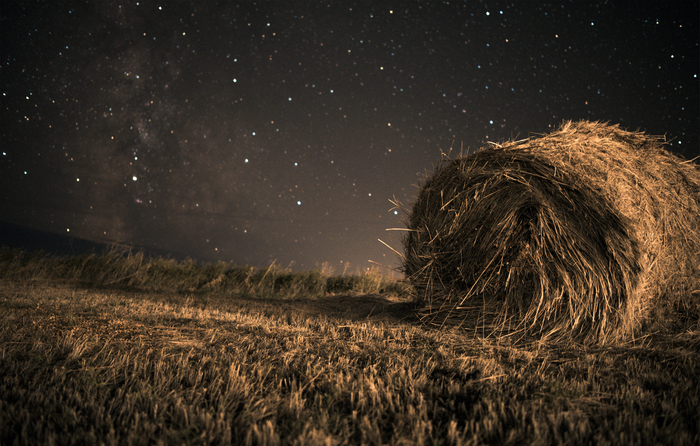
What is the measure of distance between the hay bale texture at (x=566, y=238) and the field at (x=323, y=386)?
49cm

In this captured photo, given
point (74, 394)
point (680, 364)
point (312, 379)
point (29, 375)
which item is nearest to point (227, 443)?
point (312, 379)

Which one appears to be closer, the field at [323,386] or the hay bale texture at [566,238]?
the field at [323,386]

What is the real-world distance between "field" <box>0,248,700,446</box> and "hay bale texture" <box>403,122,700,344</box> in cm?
49

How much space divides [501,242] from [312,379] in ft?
10.4

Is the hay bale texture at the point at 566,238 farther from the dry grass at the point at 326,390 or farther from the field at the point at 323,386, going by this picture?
the dry grass at the point at 326,390

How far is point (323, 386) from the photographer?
6.86ft

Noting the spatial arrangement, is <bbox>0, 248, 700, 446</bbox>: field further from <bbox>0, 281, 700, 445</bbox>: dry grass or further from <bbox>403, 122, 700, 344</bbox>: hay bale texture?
<bbox>403, 122, 700, 344</bbox>: hay bale texture

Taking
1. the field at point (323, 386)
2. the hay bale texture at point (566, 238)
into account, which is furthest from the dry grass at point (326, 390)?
the hay bale texture at point (566, 238)

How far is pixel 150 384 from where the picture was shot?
2.08 metres

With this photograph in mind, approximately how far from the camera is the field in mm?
1549

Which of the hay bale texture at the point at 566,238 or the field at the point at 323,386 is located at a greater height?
the hay bale texture at the point at 566,238

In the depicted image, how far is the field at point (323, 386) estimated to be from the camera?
1.55 m

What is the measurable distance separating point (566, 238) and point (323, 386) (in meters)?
3.49

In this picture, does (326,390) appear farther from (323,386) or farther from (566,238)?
(566,238)
